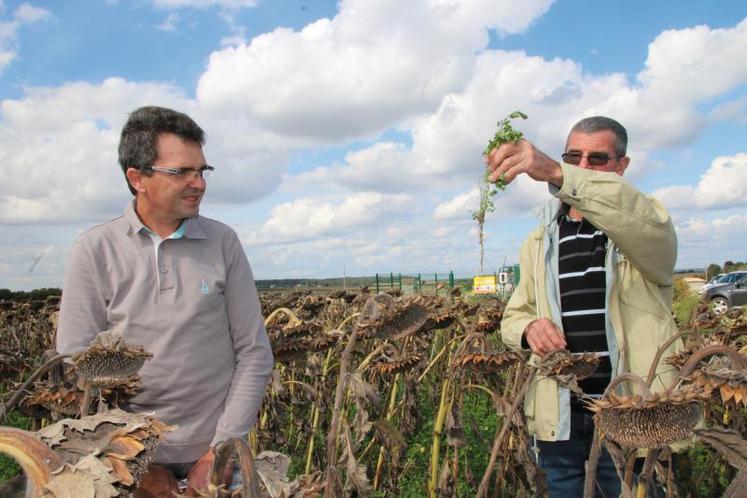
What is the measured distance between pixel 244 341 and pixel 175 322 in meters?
0.24

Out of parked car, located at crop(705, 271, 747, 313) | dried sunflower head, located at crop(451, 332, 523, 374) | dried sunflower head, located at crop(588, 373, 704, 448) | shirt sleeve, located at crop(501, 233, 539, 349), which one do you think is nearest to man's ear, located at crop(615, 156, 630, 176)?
shirt sleeve, located at crop(501, 233, 539, 349)

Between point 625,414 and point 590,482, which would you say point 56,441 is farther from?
point 590,482

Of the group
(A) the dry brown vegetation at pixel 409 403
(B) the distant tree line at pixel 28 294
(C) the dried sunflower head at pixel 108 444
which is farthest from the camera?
(B) the distant tree line at pixel 28 294

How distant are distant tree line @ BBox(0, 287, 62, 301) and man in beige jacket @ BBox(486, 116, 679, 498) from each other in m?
12.9

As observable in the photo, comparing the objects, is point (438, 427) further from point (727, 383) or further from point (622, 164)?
point (727, 383)

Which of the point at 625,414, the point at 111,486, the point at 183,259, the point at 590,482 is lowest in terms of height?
the point at 590,482

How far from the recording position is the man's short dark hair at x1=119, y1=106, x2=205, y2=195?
7.16ft

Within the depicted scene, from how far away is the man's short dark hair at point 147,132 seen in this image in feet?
7.16

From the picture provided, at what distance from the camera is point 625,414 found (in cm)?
163

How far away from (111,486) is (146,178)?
1.58 m

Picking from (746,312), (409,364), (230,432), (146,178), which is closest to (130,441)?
(230,432)

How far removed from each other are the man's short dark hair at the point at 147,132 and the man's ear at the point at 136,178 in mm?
17

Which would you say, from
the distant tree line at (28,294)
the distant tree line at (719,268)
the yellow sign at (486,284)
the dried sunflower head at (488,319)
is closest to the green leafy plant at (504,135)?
the dried sunflower head at (488,319)

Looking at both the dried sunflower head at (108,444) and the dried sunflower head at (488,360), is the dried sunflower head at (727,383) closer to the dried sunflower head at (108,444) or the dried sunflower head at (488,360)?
the dried sunflower head at (488,360)
